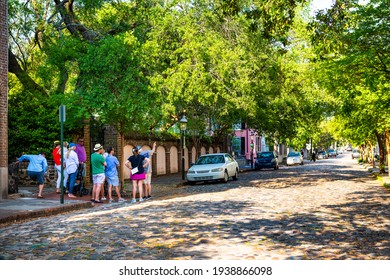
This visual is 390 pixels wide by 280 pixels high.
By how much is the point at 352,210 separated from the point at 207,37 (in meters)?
13.5

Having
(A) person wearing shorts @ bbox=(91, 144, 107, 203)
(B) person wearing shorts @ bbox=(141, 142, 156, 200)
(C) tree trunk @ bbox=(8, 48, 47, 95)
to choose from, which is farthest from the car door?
(A) person wearing shorts @ bbox=(91, 144, 107, 203)

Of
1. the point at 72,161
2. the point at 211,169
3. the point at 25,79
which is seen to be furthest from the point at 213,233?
the point at 25,79

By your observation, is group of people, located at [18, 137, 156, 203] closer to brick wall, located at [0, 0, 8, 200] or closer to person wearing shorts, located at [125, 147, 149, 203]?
person wearing shorts, located at [125, 147, 149, 203]

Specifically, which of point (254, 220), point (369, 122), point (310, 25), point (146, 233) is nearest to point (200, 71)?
point (369, 122)

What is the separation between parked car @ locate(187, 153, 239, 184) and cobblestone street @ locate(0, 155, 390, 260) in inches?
394

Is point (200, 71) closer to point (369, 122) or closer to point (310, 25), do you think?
point (369, 122)

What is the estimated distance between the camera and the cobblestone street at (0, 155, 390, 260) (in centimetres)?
695

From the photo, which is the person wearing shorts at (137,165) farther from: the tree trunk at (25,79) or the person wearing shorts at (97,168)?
the tree trunk at (25,79)

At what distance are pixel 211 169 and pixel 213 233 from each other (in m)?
15.3

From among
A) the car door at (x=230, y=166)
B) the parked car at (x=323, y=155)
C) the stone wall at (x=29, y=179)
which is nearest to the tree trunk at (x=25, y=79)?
the stone wall at (x=29, y=179)

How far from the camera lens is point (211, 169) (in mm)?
23938

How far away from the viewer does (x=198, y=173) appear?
2408cm

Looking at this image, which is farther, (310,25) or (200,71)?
(200,71)

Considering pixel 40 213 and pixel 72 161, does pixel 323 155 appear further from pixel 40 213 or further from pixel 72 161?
pixel 40 213
